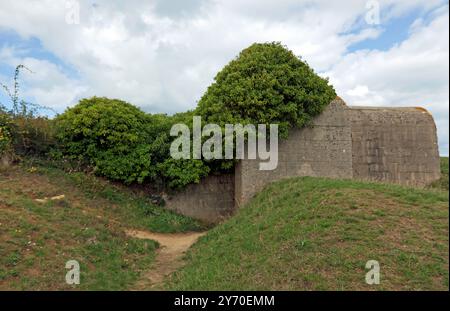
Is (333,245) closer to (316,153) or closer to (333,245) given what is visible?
(333,245)

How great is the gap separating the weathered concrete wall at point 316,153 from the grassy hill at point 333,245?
2154 mm

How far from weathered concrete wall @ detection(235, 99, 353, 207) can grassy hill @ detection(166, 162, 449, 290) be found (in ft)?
7.07

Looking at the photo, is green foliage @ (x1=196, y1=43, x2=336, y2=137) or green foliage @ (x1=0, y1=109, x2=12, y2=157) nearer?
green foliage @ (x1=196, y1=43, x2=336, y2=137)

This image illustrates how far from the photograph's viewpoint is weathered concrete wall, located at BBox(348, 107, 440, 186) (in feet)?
35.3

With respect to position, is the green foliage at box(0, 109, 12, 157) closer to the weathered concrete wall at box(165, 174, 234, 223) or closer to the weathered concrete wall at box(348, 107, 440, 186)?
the weathered concrete wall at box(165, 174, 234, 223)

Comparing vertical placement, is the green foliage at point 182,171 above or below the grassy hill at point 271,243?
above

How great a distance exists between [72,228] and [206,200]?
4.43 metres

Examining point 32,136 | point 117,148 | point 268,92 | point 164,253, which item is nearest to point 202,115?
point 268,92

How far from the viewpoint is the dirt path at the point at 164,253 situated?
20.2ft

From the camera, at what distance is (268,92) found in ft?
31.1

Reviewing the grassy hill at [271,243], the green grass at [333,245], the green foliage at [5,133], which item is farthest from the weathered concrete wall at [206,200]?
the green foliage at [5,133]

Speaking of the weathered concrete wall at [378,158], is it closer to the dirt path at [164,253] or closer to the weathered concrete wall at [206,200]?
the weathered concrete wall at [206,200]

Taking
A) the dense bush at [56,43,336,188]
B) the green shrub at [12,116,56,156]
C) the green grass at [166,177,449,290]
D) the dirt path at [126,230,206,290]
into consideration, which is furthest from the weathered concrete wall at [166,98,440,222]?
the green shrub at [12,116,56,156]

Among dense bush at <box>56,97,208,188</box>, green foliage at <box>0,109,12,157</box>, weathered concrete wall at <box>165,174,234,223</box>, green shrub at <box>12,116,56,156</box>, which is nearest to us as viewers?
green foliage at <box>0,109,12,157</box>
